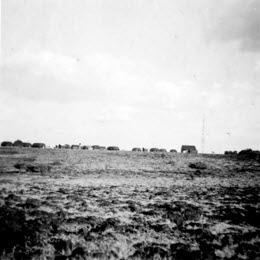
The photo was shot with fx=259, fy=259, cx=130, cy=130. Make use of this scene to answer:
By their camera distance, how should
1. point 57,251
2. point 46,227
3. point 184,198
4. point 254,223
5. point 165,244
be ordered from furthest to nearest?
point 184,198 → point 254,223 → point 46,227 → point 165,244 → point 57,251

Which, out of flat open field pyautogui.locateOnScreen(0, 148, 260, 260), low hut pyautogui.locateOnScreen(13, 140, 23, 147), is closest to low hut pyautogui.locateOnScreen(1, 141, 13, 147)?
low hut pyautogui.locateOnScreen(13, 140, 23, 147)

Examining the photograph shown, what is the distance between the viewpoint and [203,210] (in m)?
10.9

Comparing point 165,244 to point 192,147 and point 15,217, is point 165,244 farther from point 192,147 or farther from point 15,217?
point 192,147

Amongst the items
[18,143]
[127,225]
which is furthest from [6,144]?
[127,225]


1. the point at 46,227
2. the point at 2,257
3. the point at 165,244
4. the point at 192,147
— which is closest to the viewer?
the point at 2,257

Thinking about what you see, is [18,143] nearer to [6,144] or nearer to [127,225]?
[6,144]

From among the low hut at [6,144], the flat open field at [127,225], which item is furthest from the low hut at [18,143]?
the flat open field at [127,225]

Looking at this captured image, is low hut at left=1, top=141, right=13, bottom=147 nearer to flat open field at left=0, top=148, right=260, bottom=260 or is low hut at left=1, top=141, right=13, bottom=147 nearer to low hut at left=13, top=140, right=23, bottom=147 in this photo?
low hut at left=13, top=140, right=23, bottom=147

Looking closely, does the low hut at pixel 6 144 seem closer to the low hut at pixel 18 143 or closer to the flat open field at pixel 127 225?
the low hut at pixel 18 143

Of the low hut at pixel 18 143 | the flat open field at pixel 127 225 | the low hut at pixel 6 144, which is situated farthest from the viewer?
the low hut at pixel 18 143

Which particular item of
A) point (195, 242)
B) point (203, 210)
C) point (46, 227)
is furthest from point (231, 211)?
point (46, 227)

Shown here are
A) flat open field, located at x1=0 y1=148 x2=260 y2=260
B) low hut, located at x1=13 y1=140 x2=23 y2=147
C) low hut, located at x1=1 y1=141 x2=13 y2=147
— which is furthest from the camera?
low hut, located at x1=13 y1=140 x2=23 y2=147

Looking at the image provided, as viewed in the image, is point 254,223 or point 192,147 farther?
point 192,147

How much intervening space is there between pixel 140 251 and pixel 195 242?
1781 mm
